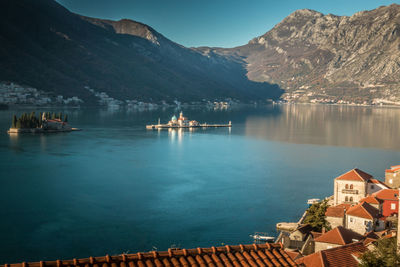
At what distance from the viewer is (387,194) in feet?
102

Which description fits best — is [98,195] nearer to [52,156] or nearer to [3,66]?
[52,156]

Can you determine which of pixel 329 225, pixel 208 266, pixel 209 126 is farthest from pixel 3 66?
pixel 208 266

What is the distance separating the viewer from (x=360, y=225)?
87.5ft

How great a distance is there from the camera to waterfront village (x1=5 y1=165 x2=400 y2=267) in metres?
8.77

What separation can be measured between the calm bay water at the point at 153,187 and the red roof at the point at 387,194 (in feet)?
23.1

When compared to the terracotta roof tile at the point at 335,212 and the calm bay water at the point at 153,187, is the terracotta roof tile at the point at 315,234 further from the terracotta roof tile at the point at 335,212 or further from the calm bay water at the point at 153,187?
the calm bay water at the point at 153,187

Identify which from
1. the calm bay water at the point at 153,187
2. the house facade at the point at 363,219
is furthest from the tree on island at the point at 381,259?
the calm bay water at the point at 153,187

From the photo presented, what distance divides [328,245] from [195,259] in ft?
48.3

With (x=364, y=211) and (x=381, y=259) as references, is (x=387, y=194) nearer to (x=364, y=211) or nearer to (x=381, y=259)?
(x=364, y=211)

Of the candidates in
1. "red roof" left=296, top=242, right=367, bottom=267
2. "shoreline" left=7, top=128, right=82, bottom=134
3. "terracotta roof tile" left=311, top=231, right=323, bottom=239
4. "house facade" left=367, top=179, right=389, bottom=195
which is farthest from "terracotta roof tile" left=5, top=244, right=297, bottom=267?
"shoreline" left=7, top=128, right=82, bottom=134

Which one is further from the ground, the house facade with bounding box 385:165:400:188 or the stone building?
the house facade with bounding box 385:165:400:188

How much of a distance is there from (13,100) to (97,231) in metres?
148

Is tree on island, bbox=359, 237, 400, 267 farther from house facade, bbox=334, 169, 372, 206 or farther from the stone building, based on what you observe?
house facade, bbox=334, 169, 372, 206

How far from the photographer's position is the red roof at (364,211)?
26.6 m
